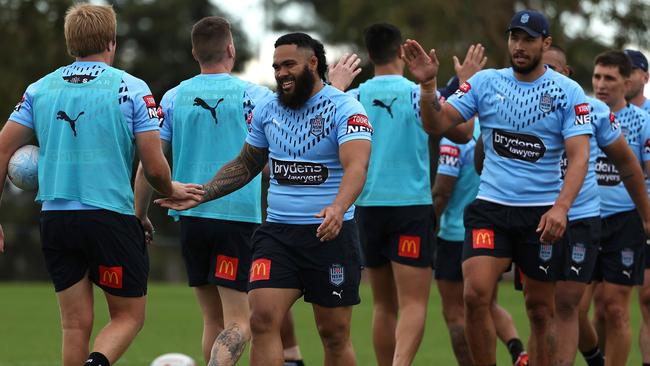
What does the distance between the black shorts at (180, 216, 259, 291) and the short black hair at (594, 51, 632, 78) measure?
145 inches


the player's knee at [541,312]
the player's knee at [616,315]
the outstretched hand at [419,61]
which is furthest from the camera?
the player's knee at [616,315]

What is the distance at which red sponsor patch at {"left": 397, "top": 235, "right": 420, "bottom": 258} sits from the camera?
1065cm

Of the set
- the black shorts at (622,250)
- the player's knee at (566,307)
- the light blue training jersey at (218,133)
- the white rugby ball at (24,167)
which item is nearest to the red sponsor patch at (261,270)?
the light blue training jersey at (218,133)

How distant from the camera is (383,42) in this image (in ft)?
35.6

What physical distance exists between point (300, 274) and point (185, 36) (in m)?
45.1

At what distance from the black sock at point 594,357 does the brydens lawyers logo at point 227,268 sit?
379 cm

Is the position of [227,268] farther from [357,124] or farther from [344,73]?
[357,124]

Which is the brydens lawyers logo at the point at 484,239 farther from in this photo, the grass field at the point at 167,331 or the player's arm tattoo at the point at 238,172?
the grass field at the point at 167,331

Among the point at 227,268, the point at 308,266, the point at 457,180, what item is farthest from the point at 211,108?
the point at 457,180

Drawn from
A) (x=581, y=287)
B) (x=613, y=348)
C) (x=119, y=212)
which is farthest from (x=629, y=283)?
(x=119, y=212)

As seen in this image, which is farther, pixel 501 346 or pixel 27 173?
pixel 501 346

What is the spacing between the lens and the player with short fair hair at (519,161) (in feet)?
30.5

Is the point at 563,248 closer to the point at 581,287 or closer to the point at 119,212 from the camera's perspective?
the point at 581,287

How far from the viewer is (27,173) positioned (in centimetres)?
835
